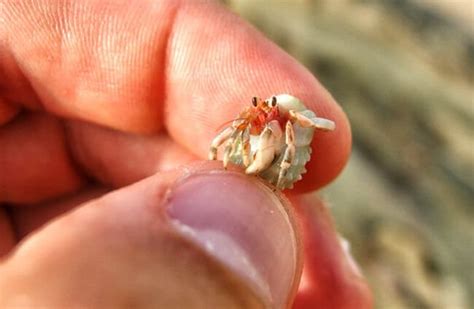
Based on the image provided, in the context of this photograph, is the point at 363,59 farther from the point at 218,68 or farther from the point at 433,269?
the point at 218,68

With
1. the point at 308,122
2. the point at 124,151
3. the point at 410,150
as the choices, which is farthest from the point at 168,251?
the point at 410,150

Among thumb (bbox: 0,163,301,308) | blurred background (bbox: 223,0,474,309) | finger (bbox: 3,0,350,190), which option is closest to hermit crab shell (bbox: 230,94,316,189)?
thumb (bbox: 0,163,301,308)

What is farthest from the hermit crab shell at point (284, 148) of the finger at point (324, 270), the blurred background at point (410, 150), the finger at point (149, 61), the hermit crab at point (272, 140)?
the blurred background at point (410, 150)

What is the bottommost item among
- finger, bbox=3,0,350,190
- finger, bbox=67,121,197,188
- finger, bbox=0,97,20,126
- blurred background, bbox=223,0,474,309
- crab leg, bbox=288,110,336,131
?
blurred background, bbox=223,0,474,309

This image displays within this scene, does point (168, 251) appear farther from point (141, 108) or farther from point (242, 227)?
point (141, 108)

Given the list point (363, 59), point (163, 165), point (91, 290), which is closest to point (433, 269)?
point (363, 59)

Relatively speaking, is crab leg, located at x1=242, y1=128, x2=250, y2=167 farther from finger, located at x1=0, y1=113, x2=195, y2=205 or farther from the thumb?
finger, located at x1=0, y1=113, x2=195, y2=205

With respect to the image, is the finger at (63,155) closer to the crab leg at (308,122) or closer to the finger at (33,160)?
the finger at (33,160)
